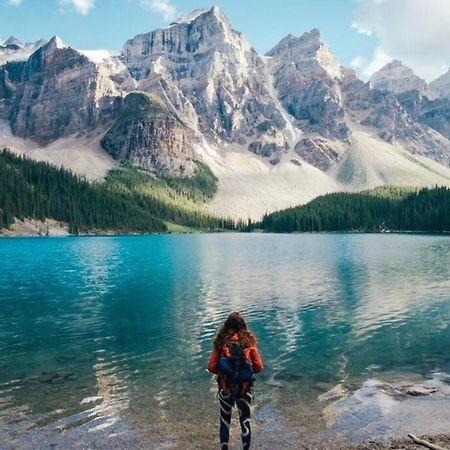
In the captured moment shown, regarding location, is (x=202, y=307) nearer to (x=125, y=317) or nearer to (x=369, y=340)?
(x=125, y=317)

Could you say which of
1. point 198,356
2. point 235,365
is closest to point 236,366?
point 235,365

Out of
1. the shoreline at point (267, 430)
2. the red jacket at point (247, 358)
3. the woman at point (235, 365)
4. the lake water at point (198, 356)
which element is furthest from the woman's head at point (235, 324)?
the lake water at point (198, 356)

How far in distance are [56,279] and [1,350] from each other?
44395 millimetres

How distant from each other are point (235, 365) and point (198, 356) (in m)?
16.7

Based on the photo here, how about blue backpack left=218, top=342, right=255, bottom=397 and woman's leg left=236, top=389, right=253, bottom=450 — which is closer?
blue backpack left=218, top=342, right=255, bottom=397

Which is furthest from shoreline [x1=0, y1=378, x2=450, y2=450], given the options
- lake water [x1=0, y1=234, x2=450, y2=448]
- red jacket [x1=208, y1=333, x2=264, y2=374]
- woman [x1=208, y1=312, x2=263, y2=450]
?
red jacket [x1=208, y1=333, x2=264, y2=374]

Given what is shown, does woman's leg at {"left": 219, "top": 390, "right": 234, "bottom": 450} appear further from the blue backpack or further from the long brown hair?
the long brown hair

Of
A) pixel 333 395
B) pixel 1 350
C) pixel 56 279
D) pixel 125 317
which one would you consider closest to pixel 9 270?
pixel 56 279

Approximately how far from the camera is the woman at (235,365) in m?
15.9

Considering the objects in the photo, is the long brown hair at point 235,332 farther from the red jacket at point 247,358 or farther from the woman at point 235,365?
the red jacket at point 247,358

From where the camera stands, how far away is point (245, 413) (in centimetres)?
1631

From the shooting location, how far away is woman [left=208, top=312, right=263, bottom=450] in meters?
15.9

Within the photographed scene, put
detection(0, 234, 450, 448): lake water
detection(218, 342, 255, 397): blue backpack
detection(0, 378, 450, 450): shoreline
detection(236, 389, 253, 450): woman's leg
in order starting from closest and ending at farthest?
detection(218, 342, 255, 397): blue backpack → detection(236, 389, 253, 450): woman's leg → detection(0, 378, 450, 450): shoreline → detection(0, 234, 450, 448): lake water

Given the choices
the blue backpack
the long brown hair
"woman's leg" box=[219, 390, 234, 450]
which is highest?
the long brown hair
